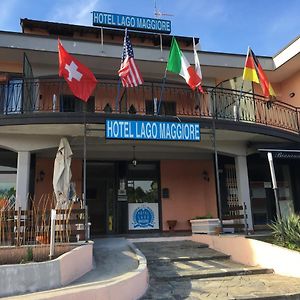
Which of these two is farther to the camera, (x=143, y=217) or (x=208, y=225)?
(x=143, y=217)

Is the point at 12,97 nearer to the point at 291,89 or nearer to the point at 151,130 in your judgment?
the point at 151,130

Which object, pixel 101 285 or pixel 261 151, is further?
pixel 261 151

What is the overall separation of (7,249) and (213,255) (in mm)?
5526

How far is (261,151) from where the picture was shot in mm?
12625

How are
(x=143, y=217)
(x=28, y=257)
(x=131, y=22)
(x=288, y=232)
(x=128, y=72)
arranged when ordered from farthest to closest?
(x=131, y=22), (x=143, y=217), (x=128, y=72), (x=288, y=232), (x=28, y=257)

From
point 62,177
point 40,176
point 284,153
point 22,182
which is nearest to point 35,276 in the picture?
point 62,177

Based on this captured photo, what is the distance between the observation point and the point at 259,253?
367 inches

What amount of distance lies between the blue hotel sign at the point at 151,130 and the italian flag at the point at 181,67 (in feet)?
4.33

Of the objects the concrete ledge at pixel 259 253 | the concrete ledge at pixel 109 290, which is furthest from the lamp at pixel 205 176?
the concrete ledge at pixel 109 290

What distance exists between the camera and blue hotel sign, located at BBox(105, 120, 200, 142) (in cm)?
1046

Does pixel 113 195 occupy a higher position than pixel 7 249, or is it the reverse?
pixel 113 195

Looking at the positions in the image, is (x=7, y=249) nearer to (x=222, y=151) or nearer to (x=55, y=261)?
(x=55, y=261)

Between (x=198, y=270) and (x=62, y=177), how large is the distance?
4778 mm

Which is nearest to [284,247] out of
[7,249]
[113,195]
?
[7,249]
